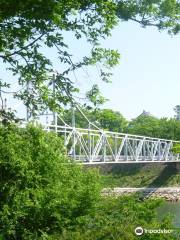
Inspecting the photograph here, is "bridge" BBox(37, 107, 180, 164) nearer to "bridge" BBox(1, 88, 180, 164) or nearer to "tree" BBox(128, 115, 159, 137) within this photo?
"bridge" BBox(1, 88, 180, 164)

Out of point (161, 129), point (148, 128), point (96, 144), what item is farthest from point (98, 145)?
point (161, 129)

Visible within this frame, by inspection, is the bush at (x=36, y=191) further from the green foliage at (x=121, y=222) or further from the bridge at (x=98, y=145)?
the bridge at (x=98, y=145)

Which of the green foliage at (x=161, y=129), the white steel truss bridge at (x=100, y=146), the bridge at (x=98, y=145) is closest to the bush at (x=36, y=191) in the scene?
the bridge at (x=98, y=145)

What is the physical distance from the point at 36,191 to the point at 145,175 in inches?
1998

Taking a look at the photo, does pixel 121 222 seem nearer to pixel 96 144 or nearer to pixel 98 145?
pixel 98 145

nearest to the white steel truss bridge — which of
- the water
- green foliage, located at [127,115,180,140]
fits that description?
green foliage, located at [127,115,180,140]

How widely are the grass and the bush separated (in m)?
43.8

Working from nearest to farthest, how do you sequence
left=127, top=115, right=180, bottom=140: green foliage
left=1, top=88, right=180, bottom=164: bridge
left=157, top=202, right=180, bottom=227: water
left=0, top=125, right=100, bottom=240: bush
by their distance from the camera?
left=0, top=125, right=100, bottom=240: bush
left=157, top=202, right=180, bottom=227: water
left=1, top=88, right=180, bottom=164: bridge
left=127, top=115, right=180, bottom=140: green foliage

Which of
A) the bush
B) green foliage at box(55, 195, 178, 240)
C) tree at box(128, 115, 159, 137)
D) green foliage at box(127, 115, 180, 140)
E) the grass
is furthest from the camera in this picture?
green foliage at box(127, 115, 180, 140)

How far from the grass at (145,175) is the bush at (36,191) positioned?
4376 centimetres

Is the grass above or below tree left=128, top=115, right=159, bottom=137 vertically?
below

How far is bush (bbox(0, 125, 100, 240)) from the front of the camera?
11359 mm

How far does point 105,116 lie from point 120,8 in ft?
11.8

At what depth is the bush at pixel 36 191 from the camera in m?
11.4
